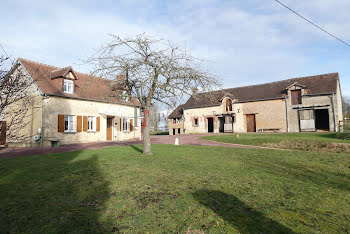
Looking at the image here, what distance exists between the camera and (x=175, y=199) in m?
4.19

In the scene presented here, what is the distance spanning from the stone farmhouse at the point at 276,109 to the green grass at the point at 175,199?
15.0m

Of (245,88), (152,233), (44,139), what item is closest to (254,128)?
(245,88)

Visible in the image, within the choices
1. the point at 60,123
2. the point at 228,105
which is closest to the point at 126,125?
the point at 60,123

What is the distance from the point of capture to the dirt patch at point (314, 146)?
477 inches

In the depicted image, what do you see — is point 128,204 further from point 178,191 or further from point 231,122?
point 231,122

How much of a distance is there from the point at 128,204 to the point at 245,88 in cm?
2823

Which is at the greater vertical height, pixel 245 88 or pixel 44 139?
pixel 245 88

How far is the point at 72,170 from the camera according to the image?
6.79 m

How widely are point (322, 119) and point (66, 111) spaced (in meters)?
26.8

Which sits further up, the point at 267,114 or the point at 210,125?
the point at 267,114

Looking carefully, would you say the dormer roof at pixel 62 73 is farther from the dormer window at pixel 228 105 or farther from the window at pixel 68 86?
the dormer window at pixel 228 105

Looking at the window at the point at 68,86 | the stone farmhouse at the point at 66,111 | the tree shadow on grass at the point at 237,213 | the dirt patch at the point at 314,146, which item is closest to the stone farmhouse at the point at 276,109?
→ the dirt patch at the point at 314,146

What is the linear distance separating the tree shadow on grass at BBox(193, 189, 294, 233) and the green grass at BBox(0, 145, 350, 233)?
0.01m

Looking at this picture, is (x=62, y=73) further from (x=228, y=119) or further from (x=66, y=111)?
(x=228, y=119)
